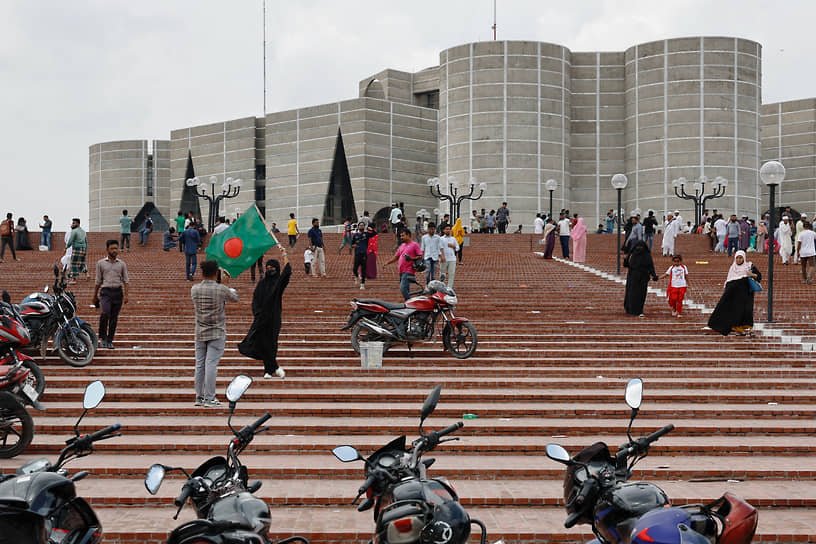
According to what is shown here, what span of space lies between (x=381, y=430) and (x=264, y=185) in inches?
1880

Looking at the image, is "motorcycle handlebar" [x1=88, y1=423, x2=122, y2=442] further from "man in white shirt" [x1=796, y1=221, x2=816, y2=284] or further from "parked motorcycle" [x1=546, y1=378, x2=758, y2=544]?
"man in white shirt" [x1=796, y1=221, x2=816, y2=284]

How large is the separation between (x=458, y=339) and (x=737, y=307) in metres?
4.58

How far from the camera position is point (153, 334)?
41.0 ft

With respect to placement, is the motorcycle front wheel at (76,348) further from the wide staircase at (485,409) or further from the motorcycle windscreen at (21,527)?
the motorcycle windscreen at (21,527)

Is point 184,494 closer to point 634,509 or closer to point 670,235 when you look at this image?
point 634,509

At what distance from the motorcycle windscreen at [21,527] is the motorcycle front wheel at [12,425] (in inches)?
163

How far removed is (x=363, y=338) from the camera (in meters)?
11.3

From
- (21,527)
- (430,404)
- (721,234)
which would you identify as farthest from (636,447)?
(721,234)

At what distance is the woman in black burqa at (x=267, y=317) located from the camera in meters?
9.69

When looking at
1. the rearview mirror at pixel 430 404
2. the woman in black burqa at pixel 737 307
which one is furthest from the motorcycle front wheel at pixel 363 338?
the rearview mirror at pixel 430 404

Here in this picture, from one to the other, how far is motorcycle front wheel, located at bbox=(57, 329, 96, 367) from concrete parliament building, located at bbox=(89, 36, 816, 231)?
34000mm

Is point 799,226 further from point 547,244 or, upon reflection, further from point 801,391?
point 801,391

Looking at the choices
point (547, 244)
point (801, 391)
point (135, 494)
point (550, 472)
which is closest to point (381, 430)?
point (550, 472)

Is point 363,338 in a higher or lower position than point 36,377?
higher
